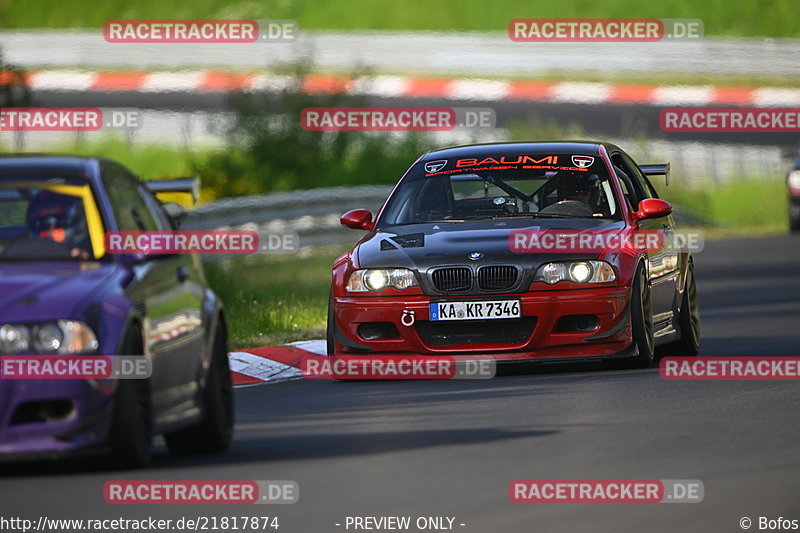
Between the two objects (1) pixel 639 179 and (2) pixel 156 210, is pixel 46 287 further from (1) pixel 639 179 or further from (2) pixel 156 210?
(1) pixel 639 179

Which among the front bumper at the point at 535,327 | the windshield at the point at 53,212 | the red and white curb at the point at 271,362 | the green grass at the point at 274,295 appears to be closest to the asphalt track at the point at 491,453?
the front bumper at the point at 535,327

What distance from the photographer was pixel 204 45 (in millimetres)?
41406

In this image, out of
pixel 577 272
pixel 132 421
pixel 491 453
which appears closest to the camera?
pixel 132 421

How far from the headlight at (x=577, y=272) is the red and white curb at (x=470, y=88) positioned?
71.3ft

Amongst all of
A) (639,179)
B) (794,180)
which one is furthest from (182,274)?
(794,180)

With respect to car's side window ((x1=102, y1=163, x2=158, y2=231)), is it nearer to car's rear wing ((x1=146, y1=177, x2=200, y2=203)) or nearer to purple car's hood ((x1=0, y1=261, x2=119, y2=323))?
car's rear wing ((x1=146, y1=177, x2=200, y2=203))

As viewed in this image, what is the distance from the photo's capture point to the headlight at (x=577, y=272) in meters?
13.6

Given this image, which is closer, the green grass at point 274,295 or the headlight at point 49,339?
the headlight at point 49,339

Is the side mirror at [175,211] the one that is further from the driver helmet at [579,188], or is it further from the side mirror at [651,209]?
the side mirror at [651,209]

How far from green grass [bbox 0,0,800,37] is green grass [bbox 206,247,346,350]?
19.4m

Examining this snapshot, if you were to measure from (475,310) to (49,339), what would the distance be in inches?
196

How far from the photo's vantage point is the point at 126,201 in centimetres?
1040

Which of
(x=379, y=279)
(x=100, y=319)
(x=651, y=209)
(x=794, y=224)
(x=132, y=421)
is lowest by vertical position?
(x=794, y=224)

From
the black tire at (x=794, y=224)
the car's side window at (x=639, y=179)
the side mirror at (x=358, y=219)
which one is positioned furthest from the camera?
the black tire at (x=794, y=224)
